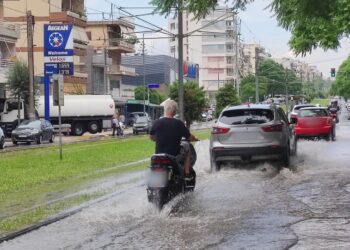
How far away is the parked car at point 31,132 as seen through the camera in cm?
3856

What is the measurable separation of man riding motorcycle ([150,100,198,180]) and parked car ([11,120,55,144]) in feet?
94.5

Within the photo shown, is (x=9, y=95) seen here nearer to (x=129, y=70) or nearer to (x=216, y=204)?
(x=129, y=70)

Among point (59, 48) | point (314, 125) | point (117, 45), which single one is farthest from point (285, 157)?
point (117, 45)

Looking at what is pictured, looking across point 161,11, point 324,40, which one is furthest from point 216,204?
point 324,40

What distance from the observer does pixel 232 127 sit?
15539 millimetres

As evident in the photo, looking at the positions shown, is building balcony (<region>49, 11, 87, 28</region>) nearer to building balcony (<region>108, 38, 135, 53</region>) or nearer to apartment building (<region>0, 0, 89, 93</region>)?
apartment building (<region>0, 0, 89, 93</region>)

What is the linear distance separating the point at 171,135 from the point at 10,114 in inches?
1527

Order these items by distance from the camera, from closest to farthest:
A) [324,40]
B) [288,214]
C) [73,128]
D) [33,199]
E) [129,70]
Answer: [288,214]
[33,199]
[324,40]
[73,128]
[129,70]

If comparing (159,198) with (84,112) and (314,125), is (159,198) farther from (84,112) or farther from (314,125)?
(84,112)

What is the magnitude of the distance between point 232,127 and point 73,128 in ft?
139

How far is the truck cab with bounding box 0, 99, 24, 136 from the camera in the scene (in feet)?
154

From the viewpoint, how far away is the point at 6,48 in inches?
2093

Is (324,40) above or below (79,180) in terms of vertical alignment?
above

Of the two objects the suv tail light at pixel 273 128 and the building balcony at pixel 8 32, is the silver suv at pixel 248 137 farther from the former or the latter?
the building balcony at pixel 8 32
